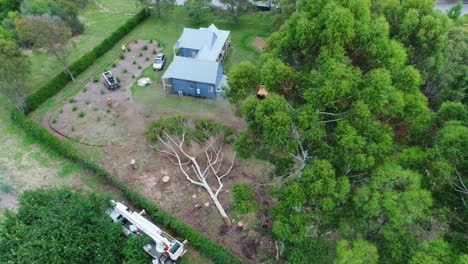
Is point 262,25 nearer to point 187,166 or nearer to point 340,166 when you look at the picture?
point 187,166

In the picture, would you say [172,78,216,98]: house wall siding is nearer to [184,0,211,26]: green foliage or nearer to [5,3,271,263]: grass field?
[5,3,271,263]: grass field

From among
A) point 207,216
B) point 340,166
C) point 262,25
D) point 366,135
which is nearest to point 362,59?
point 366,135

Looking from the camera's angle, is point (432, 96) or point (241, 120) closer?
point (432, 96)

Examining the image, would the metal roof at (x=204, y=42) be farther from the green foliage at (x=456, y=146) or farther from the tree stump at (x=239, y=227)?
the green foliage at (x=456, y=146)

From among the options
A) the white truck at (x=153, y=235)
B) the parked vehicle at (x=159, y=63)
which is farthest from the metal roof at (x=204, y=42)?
the white truck at (x=153, y=235)

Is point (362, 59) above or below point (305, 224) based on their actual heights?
above

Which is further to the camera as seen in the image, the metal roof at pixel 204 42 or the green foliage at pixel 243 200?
the metal roof at pixel 204 42

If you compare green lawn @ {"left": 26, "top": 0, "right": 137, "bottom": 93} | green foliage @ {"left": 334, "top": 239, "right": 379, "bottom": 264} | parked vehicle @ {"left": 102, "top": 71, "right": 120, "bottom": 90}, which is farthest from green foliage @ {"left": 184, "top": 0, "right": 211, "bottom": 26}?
green foliage @ {"left": 334, "top": 239, "right": 379, "bottom": 264}
